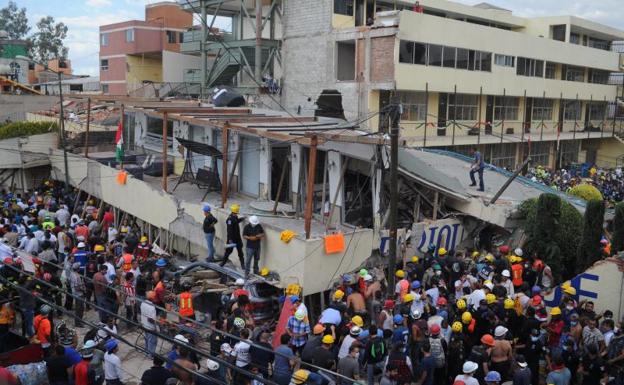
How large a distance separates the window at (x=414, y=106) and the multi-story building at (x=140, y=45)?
22648 mm

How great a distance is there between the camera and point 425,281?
13625mm

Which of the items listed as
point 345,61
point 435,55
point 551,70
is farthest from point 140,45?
point 551,70

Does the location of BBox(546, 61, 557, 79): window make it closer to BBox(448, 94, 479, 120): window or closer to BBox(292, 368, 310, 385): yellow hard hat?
BBox(448, 94, 479, 120): window

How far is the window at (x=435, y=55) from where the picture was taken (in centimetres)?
2873

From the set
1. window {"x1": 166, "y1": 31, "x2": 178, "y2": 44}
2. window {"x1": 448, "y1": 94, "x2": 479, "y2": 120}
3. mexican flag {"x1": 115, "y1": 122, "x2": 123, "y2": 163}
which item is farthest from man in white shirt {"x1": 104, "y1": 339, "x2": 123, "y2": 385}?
window {"x1": 166, "y1": 31, "x2": 178, "y2": 44}

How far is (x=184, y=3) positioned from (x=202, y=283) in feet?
86.3

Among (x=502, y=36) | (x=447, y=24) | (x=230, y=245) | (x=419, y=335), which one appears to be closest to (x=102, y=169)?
(x=230, y=245)

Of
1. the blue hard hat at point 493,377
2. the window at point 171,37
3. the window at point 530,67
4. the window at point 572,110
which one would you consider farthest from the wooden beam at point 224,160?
the window at point 572,110

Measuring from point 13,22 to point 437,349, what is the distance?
8788 centimetres

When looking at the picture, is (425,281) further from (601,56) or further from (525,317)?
(601,56)

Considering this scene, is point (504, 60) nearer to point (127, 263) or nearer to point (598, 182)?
point (598, 182)

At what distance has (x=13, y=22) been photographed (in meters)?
80.8

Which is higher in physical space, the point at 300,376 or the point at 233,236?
the point at 233,236

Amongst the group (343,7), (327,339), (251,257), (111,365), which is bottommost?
(111,365)
